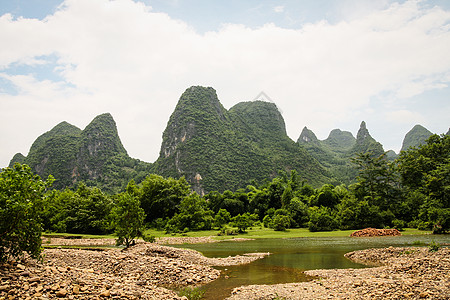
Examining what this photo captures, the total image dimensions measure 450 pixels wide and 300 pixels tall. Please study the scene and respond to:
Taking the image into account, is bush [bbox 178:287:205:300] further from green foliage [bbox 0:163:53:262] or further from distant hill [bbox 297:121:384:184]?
distant hill [bbox 297:121:384:184]

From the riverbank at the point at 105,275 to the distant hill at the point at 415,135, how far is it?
497 feet

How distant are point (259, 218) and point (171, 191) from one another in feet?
64.5

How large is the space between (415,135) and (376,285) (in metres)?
162

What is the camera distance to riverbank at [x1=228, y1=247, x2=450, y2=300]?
9.48 m

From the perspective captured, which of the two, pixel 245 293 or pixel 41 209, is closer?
pixel 41 209

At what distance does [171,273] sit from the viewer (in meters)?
14.2

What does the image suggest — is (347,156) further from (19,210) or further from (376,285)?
(19,210)

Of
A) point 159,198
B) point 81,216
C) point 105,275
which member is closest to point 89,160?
point 159,198

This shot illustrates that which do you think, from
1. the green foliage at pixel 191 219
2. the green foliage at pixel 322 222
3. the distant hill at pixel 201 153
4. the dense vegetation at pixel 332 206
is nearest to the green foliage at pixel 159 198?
the dense vegetation at pixel 332 206

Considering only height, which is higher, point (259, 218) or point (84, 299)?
point (84, 299)

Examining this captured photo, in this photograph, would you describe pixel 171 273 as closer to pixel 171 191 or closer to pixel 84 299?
pixel 84 299

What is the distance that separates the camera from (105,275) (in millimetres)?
11703

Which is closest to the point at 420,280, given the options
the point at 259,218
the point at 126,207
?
the point at 126,207

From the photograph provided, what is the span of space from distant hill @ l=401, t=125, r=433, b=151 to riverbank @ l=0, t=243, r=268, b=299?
151557mm
